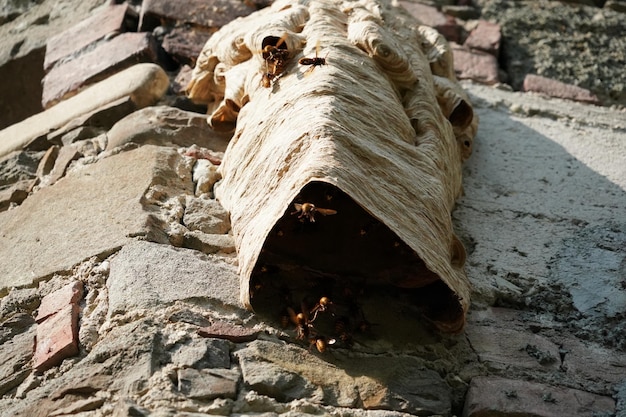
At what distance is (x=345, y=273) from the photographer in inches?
106

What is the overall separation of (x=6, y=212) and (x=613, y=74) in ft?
9.61

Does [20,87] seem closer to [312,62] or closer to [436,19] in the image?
[436,19]

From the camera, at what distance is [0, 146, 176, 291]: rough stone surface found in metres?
2.94

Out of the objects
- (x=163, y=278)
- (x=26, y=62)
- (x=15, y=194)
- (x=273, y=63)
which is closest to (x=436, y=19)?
(x=26, y=62)

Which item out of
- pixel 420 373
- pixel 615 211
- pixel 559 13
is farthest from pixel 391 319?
pixel 559 13

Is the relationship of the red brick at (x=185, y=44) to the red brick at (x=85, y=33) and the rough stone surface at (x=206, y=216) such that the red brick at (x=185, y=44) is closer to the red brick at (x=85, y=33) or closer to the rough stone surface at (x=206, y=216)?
the red brick at (x=85, y=33)

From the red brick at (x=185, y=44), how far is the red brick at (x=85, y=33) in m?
0.35

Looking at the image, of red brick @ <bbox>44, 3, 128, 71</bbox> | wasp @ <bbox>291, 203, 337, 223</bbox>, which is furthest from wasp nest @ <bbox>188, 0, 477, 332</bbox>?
red brick @ <bbox>44, 3, 128, 71</bbox>

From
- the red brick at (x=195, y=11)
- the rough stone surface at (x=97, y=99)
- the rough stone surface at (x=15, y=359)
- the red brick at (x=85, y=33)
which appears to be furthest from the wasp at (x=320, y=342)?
the red brick at (x=85, y=33)

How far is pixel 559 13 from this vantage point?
17.3ft

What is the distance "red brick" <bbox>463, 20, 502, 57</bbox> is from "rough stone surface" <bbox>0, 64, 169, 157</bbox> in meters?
1.74

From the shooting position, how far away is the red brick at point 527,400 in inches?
97.0

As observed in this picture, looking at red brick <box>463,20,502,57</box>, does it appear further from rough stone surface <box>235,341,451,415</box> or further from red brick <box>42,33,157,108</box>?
rough stone surface <box>235,341,451,415</box>

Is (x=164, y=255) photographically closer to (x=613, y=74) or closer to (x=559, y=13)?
(x=613, y=74)
